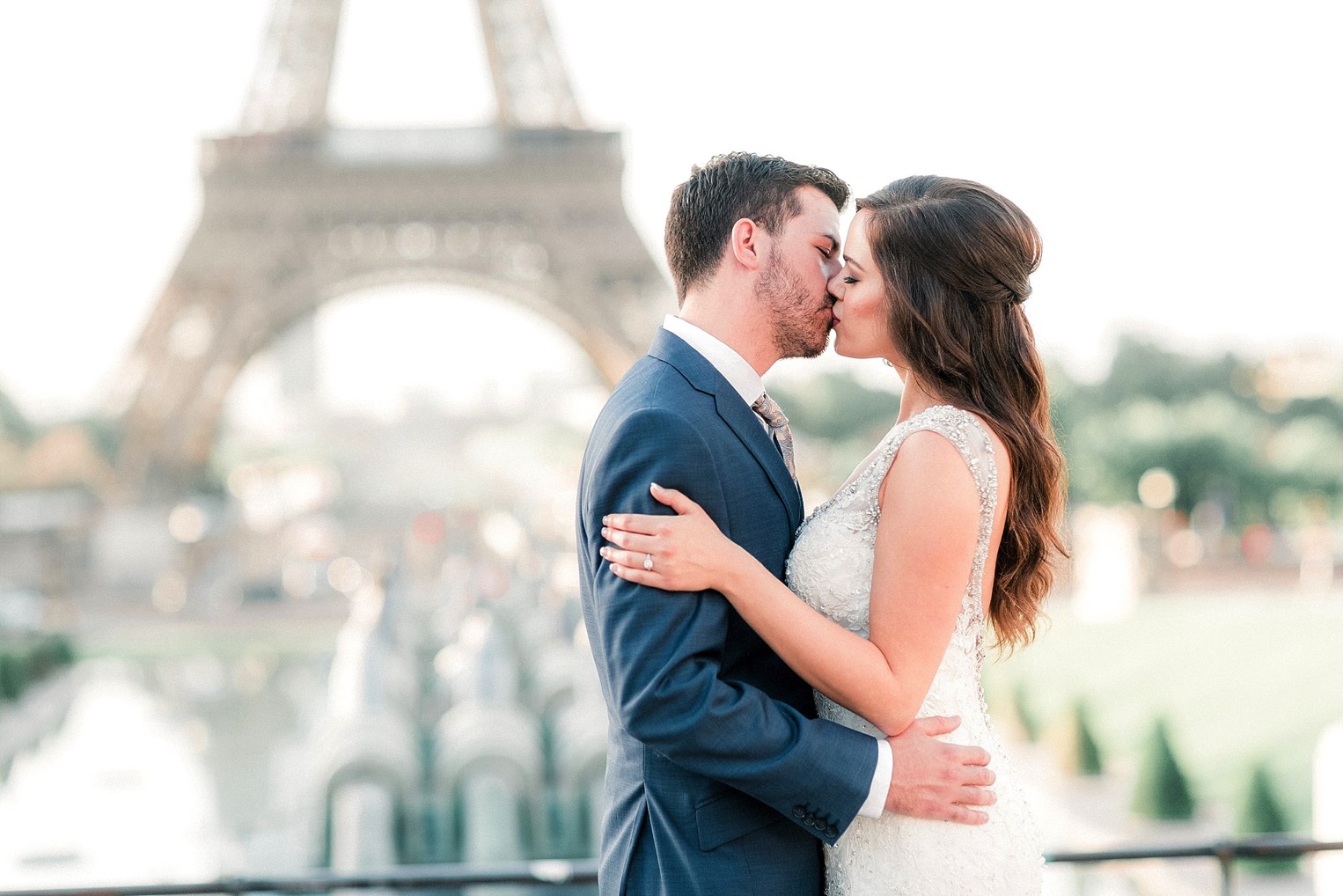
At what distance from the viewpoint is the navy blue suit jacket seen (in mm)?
1470

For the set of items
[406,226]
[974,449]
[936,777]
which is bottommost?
[936,777]

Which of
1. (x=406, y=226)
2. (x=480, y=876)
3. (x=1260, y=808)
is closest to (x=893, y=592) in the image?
(x=480, y=876)

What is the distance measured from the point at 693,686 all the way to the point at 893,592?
1.08ft

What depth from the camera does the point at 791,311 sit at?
A: 1724 millimetres

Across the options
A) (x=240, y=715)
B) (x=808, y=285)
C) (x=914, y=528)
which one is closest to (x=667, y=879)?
(x=914, y=528)

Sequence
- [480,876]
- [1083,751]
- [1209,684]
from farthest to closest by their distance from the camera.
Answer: [1209,684] → [1083,751] → [480,876]

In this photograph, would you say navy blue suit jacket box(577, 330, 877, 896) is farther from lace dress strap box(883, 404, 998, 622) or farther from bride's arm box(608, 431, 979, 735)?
lace dress strap box(883, 404, 998, 622)

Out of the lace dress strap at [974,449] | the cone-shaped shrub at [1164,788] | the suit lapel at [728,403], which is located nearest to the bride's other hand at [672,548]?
the suit lapel at [728,403]

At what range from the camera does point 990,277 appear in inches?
66.5

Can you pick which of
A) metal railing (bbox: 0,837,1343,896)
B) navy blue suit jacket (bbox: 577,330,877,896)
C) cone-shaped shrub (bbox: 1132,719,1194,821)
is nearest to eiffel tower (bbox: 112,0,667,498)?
cone-shaped shrub (bbox: 1132,719,1194,821)

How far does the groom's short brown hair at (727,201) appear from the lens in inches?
66.1

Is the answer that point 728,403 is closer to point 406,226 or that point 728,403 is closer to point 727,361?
point 727,361

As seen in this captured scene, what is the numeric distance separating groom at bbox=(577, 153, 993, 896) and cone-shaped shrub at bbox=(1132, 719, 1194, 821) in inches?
237

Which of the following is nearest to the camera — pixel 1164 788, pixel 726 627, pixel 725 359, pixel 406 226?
pixel 726 627
